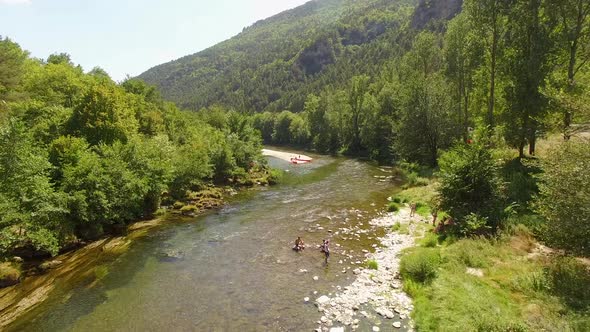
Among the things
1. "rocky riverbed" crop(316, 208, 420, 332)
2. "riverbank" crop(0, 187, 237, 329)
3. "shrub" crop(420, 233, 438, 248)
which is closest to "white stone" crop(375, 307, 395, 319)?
"rocky riverbed" crop(316, 208, 420, 332)

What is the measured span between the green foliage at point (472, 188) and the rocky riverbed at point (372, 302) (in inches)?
227

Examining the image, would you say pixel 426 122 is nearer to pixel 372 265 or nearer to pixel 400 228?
pixel 400 228

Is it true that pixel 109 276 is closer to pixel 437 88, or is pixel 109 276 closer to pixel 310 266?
pixel 310 266

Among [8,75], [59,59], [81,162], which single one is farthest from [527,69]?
[59,59]

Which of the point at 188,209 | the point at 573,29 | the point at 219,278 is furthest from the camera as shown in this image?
the point at 188,209

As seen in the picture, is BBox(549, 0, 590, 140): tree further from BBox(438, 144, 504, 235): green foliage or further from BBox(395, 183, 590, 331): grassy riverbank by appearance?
BBox(395, 183, 590, 331): grassy riverbank

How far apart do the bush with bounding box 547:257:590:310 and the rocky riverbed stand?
6.52 m

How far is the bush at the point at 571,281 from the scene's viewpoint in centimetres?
1331

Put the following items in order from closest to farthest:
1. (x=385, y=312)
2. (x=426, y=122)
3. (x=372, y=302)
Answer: (x=385, y=312) → (x=372, y=302) → (x=426, y=122)

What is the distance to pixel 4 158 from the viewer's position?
22.5 metres

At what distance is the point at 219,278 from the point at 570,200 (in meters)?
19.9

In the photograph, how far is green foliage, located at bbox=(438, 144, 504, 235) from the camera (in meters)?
23.8

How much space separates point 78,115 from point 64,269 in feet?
76.8

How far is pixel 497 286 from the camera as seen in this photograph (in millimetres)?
16109
